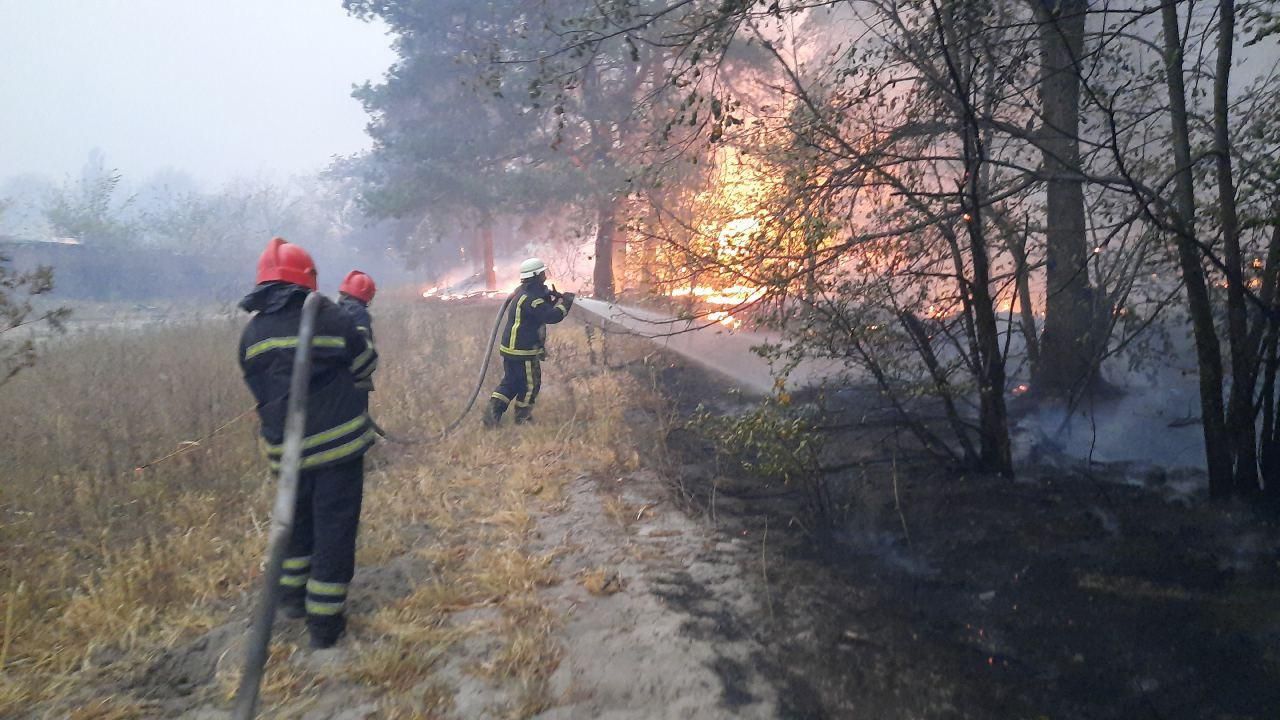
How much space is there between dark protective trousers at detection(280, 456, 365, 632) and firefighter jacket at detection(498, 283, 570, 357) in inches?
150

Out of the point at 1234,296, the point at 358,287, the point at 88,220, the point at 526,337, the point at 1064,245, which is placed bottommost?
the point at 526,337

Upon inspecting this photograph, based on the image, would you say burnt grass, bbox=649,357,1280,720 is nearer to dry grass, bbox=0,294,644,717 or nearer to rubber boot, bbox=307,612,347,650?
dry grass, bbox=0,294,644,717

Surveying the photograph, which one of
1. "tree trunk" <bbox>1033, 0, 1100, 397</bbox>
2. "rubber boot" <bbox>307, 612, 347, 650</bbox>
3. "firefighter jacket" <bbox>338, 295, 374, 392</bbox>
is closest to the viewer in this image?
"rubber boot" <bbox>307, 612, 347, 650</bbox>

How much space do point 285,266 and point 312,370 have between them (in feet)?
1.64

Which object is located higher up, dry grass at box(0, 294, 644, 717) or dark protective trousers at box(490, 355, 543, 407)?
dark protective trousers at box(490, 355, 543, 407)

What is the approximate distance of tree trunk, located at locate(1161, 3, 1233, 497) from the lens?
4.12 metres

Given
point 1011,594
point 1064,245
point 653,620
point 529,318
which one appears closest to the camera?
point 653,620

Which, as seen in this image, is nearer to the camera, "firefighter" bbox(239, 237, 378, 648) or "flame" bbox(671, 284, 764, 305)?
"firefighter" bbox(239, 237, 378, 648)

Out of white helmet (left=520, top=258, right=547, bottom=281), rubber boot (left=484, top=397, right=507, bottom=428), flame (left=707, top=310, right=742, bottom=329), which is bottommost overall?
rubber boot (left=484, top=397, right=507, bottom=428)

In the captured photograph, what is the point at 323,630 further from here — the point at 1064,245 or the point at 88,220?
the point at 88,220

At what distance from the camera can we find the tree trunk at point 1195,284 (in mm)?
4125

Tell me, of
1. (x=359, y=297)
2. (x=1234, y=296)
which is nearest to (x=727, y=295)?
(x=359, y=297)

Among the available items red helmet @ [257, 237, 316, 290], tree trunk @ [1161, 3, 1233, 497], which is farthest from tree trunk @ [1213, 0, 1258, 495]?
red helmet @ [257, 237, 316, 290]

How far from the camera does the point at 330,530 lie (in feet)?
11.6
